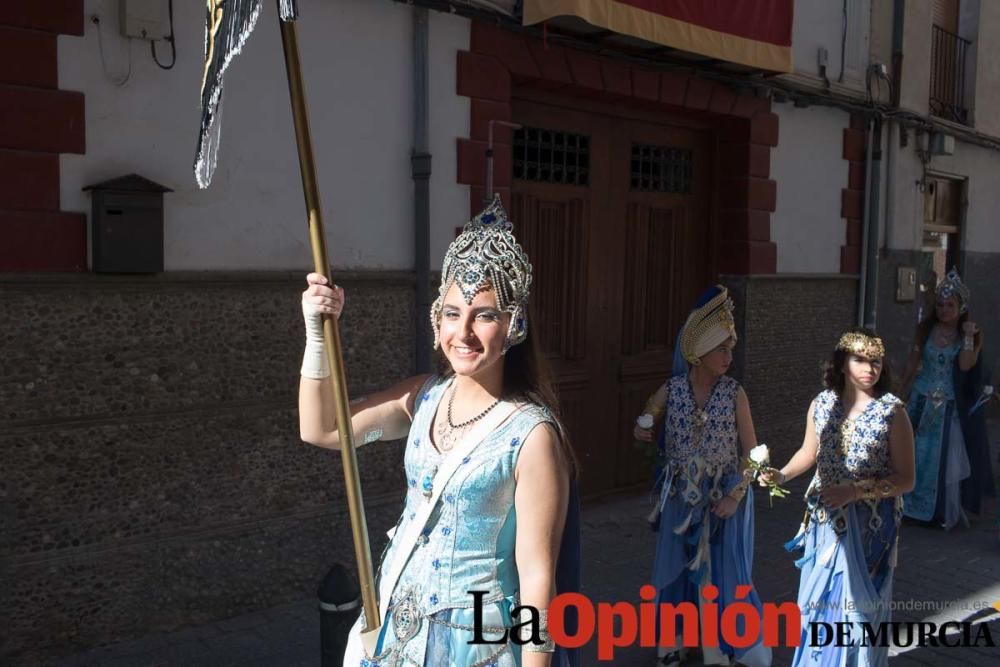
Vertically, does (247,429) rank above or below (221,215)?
below

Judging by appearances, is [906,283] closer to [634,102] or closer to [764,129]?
[764,129]

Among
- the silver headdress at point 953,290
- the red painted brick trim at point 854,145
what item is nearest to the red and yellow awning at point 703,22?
the red painted brick trim at point 854,145

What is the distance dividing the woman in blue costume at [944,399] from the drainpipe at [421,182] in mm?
4068

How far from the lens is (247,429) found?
5.23 m

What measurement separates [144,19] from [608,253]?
398 cm

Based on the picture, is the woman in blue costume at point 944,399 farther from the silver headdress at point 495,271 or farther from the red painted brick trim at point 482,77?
the silver headdress at point 495,271

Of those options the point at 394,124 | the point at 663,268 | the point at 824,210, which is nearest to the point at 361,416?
the point at 394,124

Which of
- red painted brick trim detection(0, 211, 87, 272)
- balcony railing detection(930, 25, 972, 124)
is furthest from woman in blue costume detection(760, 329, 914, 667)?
balcony railing detection(930, 25, 972, 124)

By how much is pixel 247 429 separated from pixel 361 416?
8.32 feet

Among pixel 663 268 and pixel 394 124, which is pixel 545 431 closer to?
pixel 394 124

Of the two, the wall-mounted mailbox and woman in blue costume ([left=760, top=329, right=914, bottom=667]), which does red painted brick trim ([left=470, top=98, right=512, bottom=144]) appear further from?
woman in blue costume ([left=760, top=329, right=914, bottom=667])

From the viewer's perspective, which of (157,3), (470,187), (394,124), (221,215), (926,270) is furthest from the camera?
(926,270)

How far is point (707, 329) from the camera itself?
4.76 m

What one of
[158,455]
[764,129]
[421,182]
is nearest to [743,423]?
[421,182]
